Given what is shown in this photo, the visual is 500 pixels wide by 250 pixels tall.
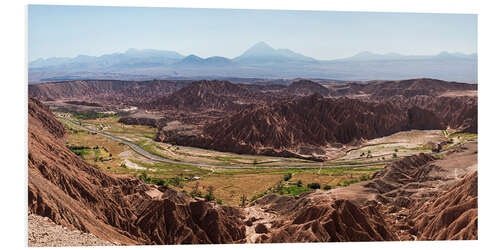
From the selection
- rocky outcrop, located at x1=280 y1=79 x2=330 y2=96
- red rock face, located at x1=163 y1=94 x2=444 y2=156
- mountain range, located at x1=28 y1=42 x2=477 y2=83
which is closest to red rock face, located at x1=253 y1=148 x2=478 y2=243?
mountain range, located at x1=28 y1=42 x2=477 y2=83

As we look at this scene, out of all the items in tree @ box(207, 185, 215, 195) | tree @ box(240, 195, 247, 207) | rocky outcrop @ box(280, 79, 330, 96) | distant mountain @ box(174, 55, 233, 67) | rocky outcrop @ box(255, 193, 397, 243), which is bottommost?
tree @ box(240, 195, 247, 207)

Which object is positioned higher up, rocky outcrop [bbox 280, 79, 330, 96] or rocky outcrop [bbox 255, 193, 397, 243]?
rocky outcrop [bbox 280, 79, 330, 96]

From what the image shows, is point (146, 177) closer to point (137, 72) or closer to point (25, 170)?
point (25, 170)

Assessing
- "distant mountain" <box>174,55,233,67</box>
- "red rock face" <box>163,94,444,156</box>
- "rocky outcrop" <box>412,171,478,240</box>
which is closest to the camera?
"rocky outcrop" <box>412,171,478,240</box>

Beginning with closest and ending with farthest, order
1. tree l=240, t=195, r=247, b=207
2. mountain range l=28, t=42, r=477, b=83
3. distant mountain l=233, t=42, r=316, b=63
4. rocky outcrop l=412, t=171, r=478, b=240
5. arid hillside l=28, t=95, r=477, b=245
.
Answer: arid hillside l=28, t=95, r=477, b=245 → rocky outcrop l=412, t=171, r=478, b=240 → tree l=240, t=195, r=247, b=207 → mountain range l=28, t=42, r=477, b=83 → distant mountain l=233, t=42, r=316, b=63

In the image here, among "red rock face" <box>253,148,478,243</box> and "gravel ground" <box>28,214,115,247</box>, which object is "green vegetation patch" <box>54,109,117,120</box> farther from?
"gravel ground" <box>28,214,115,247</box>
